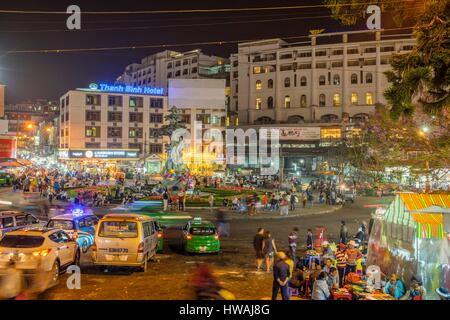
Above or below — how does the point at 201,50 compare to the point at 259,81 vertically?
above

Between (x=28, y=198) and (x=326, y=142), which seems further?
(x=326, y=142)

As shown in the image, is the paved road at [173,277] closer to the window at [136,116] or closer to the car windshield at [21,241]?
the car windshield at [21,241]

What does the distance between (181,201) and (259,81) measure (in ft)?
177

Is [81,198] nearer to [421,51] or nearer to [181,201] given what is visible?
[181,201]

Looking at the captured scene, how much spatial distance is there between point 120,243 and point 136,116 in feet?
201

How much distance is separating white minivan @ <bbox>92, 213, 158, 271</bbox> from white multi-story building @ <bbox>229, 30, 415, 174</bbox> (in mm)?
54608

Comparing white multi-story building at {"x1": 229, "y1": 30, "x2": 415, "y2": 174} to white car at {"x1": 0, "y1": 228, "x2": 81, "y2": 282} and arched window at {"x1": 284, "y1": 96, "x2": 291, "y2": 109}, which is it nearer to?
arched window at {"x1": 284, "y1": 96, "x2": 291, "y2": 109}

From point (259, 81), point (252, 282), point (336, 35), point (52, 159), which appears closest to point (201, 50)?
point (259, 81)

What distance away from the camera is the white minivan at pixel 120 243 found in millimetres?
12734

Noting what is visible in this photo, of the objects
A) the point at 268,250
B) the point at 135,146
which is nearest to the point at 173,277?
the point at 268,250

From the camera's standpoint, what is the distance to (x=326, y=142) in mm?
66062

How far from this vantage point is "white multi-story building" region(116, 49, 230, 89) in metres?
91.6

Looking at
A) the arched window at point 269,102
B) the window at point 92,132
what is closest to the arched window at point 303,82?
the arched window at point 269,102

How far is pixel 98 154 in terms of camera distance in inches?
2704
